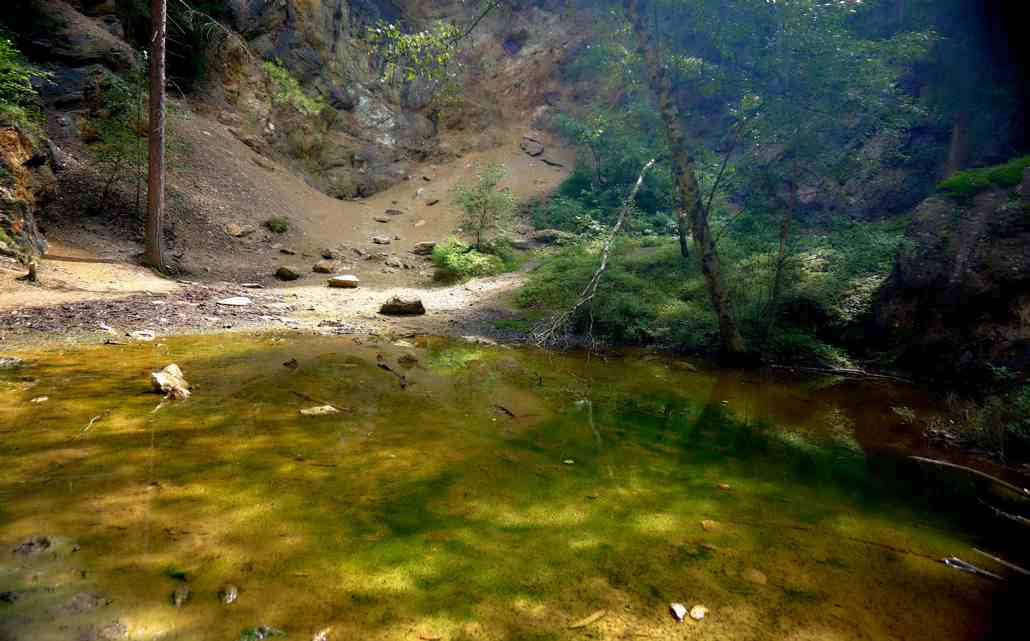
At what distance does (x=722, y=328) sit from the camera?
7.79 m

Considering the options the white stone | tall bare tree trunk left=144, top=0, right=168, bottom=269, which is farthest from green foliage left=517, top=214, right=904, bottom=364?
tall bare tree trunk left=144, top=0, right=168, bottom=269

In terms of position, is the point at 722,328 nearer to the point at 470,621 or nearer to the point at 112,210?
the point at 470,621

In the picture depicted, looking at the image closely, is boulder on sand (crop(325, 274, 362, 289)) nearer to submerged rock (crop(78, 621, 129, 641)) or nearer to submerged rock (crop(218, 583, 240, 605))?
submerged rock (crop(218, 583, 240, 605))

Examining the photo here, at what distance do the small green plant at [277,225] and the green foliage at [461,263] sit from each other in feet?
15.4

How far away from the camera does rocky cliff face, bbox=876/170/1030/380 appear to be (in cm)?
640

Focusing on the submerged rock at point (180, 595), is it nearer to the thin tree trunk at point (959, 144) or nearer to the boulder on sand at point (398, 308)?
the boulder on sand at point (398, 308)

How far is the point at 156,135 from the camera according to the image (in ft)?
31.5

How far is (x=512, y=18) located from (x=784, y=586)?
1326 inches

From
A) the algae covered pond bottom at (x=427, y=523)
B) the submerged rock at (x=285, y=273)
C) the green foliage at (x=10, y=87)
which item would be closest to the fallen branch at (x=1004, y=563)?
the algae covered pond bottom at (x=427, y=523)

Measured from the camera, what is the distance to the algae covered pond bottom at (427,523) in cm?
175

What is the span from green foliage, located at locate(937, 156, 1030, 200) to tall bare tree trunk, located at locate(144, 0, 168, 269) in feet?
48.0

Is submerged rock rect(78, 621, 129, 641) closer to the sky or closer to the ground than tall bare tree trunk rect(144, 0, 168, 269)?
closer to the ground

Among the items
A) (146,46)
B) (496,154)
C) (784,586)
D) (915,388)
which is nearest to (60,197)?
(146,46)

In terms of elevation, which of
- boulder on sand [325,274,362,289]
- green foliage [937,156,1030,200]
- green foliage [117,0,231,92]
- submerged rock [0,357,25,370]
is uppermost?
green foliage [117,0,231,92]
